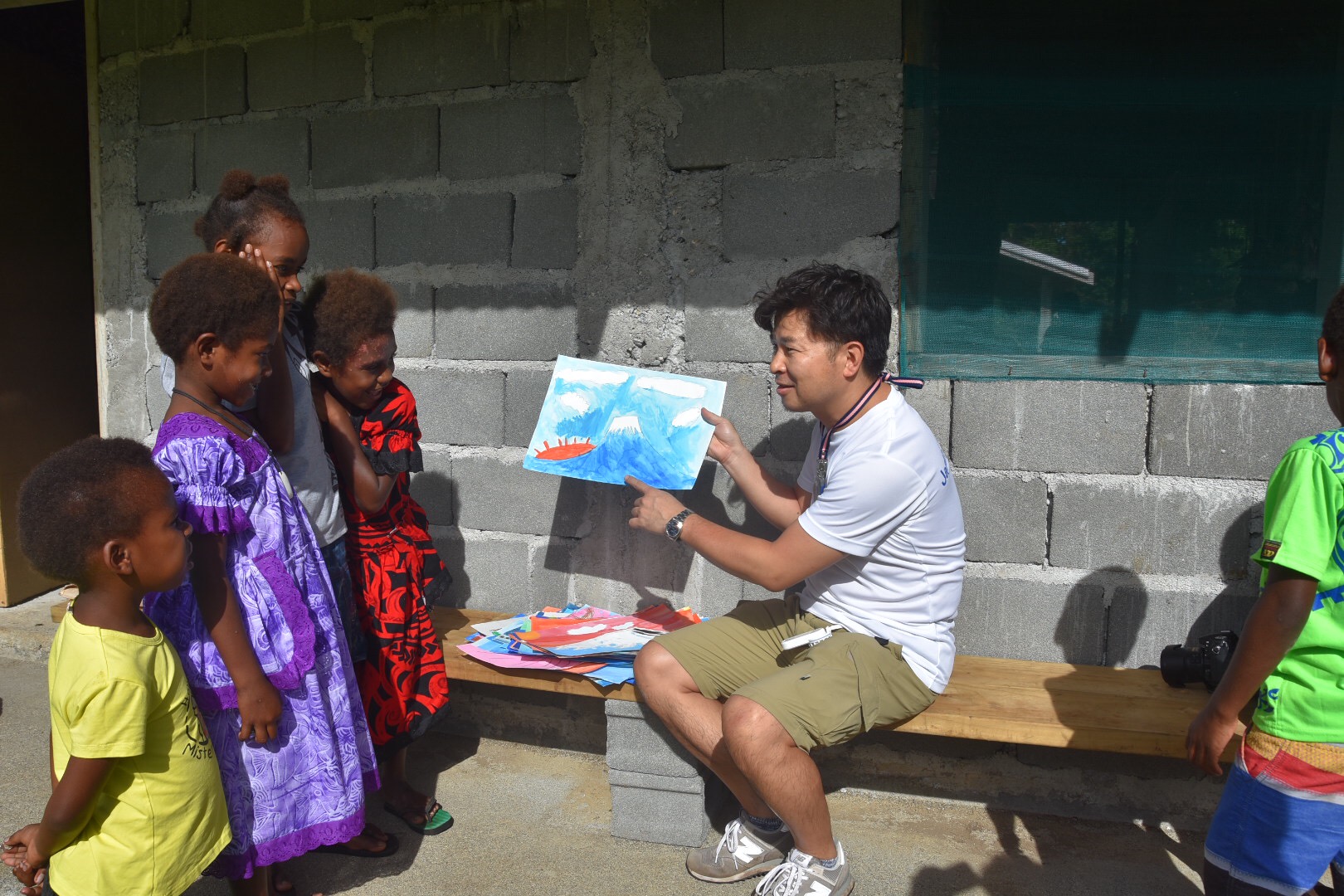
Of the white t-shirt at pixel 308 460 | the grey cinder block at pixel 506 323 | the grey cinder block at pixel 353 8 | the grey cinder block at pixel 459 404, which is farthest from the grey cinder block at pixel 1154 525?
the grey cinder block at pixel 353 8

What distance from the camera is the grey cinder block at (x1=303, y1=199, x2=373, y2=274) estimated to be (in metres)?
3.65

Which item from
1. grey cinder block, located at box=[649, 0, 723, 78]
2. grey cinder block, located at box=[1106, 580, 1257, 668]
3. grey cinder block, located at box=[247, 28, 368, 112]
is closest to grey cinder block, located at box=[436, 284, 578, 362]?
grey cinder block, located at box=[247, 28, 368, 112]

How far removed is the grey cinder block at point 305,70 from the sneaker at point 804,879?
273 cm

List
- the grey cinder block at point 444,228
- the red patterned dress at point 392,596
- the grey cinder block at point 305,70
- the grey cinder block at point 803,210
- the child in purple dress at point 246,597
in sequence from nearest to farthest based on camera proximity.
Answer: the child in purple dress at point 246,597 → the red patterned dress at point 392,596 → the grey cinder block at point 803,210 → the grey cinder block at point 444,228 → the grey cinder block at point 305,70

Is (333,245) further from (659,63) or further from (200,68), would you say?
(659,63)

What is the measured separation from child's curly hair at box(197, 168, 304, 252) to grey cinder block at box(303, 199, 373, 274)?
106cm

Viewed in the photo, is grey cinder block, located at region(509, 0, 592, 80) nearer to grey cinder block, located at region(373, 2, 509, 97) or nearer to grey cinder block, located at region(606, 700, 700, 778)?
grey cinder block, located at region(373, 2, 509, 97)

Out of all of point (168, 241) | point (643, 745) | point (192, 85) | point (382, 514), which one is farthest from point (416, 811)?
point (192, 85)

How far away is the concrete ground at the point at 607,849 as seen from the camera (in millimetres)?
2648

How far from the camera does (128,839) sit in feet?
6.30

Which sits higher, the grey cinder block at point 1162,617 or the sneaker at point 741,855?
the grey cinder block at point 1162,617

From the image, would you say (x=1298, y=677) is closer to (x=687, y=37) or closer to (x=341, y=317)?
(x=341, y=317)

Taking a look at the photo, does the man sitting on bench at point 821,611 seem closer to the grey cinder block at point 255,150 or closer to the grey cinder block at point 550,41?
the grey cinder block at point 550,41

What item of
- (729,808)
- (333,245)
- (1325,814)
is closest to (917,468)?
(1325,814)
